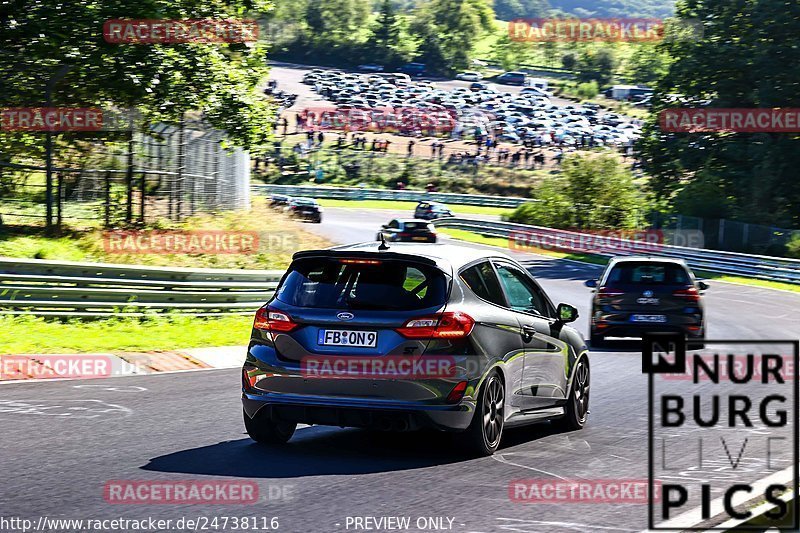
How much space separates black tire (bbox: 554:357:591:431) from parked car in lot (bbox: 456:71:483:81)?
4498 inches

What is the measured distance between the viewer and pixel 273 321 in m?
8.70

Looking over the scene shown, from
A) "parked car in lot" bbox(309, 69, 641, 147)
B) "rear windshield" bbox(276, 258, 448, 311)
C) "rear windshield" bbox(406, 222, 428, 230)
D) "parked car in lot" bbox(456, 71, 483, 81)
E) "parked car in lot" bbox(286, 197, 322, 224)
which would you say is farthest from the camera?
"parked car in lot" bbox(456, 71, 483, 81)

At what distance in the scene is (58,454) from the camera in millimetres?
8383

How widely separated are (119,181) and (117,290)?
7.27 meters

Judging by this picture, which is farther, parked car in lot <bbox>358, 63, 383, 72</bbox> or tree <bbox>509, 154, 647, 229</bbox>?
parked car in lot <bbox>358, 63, 383, 72</bbox>

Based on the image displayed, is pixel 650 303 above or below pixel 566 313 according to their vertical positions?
below

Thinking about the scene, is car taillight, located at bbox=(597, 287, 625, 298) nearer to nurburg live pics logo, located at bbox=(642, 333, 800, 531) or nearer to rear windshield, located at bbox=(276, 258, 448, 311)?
nurburg live pics logo, located at bbox=(642, 333, 800, 531)

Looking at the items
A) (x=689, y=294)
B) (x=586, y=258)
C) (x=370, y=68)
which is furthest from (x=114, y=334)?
(x=370, y=68)

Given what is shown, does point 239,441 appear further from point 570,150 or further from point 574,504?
point 570,150

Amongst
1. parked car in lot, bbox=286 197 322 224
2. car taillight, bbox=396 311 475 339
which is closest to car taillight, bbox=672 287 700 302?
car taillight, bbox=396 311 475 339

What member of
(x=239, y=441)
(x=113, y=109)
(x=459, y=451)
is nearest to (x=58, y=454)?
(x=239, y=441)

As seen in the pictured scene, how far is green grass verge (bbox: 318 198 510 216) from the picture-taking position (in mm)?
68250

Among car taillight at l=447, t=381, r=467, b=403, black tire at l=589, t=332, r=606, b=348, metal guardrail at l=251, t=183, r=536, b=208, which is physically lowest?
black tire at l=589, t=332, r=606, b=348

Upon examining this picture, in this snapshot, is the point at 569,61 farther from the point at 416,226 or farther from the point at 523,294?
the point at 523,294
